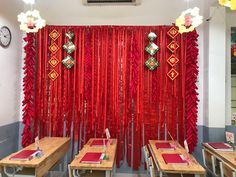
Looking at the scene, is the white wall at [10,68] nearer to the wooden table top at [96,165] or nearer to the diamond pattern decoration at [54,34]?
the diamond pattern decoration at [54,34]

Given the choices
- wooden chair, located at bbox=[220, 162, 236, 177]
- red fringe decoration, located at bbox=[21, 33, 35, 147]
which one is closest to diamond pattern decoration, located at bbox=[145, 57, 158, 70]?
wooden chair, located at bbox=[220, 162, 236, 177]

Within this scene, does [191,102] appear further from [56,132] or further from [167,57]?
[56,132]

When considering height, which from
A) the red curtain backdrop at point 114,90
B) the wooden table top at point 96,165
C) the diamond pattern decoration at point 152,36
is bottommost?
the wooden table top at point 96,165

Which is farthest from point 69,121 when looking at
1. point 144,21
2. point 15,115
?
point 144,21

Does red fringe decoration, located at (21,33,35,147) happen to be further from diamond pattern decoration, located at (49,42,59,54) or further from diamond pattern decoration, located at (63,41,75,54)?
diamond pattern decoration, located at (63,41,75,54)

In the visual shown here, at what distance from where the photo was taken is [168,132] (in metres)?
3.63

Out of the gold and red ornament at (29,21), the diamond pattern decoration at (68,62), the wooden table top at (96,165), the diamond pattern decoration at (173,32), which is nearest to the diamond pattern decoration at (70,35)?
the diamond pattern decoration at (68,62)

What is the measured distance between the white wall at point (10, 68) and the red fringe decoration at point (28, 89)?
0.67 feet

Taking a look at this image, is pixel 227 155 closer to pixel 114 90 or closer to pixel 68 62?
pixel 114 90

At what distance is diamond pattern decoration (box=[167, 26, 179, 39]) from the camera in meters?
3.60

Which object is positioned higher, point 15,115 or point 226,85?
point 226,85

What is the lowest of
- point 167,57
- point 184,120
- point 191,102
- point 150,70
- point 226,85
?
point 184,120

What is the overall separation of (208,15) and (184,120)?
178 centimetres

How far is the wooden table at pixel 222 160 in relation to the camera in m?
2.42
